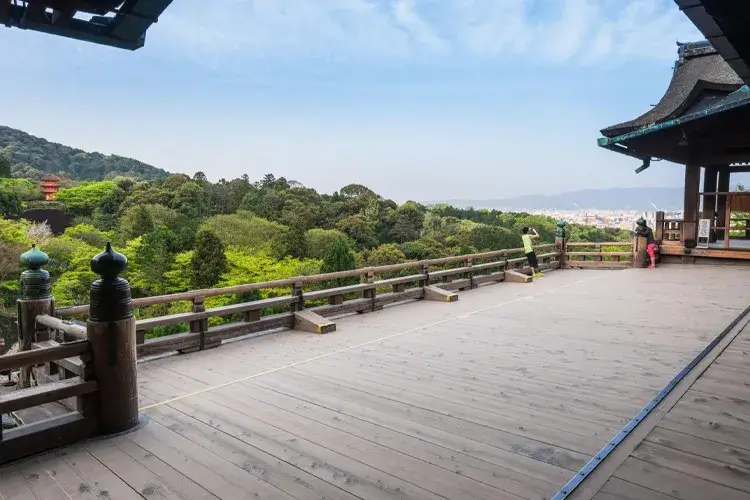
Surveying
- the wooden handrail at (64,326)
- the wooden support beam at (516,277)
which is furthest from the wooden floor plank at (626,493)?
the wooden support beam at (516,277)

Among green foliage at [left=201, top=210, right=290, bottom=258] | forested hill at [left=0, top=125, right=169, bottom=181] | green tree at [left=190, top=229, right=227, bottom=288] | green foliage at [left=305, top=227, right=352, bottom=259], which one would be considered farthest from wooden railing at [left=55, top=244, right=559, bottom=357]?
forested hill at [left=0, top=125, right=169, bottom=181]

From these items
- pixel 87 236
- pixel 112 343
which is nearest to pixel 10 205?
pixel 87 236

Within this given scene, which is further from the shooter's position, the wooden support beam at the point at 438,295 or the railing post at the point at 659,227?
the railing post at the point at 659,227

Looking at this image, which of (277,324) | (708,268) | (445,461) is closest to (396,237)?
(708,268)

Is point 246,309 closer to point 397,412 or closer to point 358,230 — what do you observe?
point 397,412

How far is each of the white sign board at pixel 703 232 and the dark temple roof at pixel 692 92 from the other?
2.85m

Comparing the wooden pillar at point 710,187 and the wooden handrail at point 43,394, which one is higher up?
the wooden pillar at point 710,187

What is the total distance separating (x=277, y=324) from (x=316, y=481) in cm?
382

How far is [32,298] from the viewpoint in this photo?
424cm

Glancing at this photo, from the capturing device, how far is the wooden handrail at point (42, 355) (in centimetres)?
290

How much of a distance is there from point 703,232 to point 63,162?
9352cm

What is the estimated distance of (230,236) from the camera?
4259cm

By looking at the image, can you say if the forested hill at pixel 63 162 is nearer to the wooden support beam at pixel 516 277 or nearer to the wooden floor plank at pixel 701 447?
the wooden support beam at pixel 516 277

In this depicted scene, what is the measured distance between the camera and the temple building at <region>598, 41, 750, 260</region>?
11.9 m
